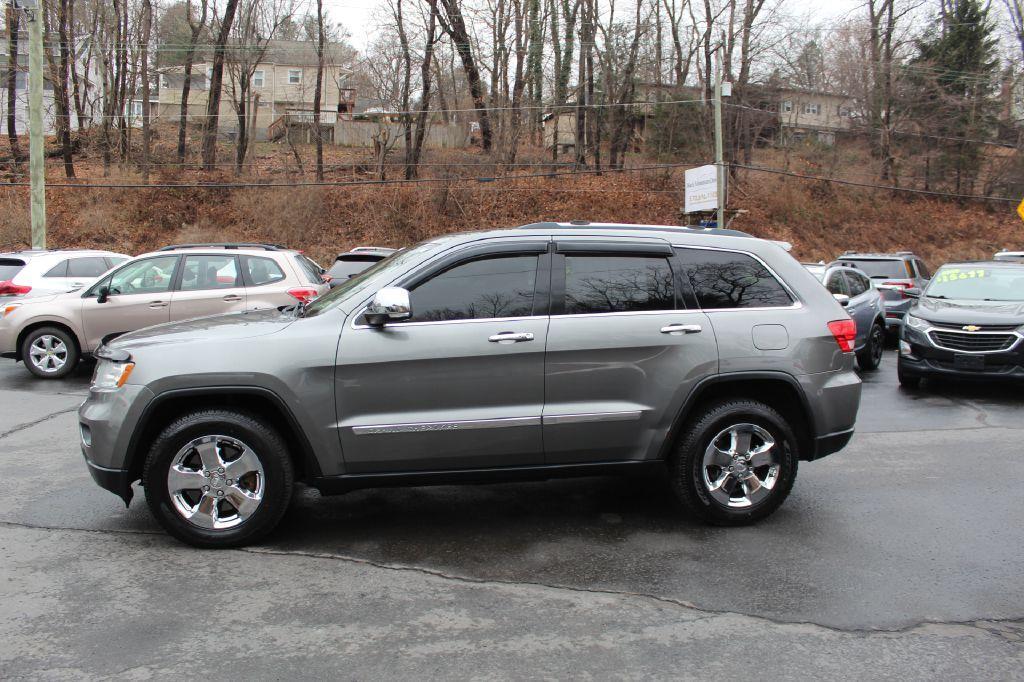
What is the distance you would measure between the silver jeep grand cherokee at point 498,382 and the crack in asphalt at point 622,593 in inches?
15.1

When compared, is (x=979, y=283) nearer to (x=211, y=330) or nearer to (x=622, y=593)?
(x=622, y=593)

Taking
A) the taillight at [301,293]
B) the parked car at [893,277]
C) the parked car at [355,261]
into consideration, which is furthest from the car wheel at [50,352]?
the parked car at [893,277]

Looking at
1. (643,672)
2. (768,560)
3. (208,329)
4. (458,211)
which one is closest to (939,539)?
(768,560)

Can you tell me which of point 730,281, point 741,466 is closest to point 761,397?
point 741,466

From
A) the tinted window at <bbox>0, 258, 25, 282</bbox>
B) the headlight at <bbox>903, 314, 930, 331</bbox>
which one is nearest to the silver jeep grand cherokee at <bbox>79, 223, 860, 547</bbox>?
the headlight at <bbox>903, 314, 930, 331</bbox>

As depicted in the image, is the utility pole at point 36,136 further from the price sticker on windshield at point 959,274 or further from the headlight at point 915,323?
the price sticker on windshield at point 959,274

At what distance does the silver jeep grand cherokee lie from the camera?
15.2ft

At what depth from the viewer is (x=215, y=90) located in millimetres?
33875

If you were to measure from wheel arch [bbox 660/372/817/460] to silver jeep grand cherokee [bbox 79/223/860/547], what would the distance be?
0.01 meters

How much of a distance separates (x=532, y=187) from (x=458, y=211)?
338 centimetres

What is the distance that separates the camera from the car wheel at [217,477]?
15.2ft

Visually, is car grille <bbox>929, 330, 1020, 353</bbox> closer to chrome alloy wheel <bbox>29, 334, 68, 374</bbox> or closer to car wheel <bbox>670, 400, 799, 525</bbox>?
car wheel <bbox>670, 400, 799, 525</bbox>

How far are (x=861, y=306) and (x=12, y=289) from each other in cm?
1263

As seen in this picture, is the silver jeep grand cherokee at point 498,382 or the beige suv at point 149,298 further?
the beige suv at point 149,298
